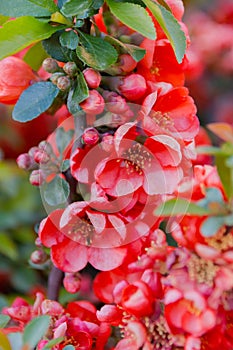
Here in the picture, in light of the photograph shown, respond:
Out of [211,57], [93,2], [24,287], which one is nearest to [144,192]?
[93,2]

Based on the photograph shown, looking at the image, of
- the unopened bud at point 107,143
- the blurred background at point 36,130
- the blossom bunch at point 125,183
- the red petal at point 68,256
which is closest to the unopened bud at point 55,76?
the blossom bunch at point 125,183

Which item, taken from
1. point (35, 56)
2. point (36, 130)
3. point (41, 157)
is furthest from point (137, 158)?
point (36, 130)

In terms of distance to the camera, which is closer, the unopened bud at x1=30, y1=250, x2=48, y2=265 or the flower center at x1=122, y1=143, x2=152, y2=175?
the flower center at x1=122, y1=143, x2=152, y2=175

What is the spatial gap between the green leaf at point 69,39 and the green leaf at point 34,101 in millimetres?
72

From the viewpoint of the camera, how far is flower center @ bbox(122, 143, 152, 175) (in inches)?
33.8

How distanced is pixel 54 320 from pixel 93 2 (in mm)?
411

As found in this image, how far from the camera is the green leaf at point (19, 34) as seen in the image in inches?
32.1

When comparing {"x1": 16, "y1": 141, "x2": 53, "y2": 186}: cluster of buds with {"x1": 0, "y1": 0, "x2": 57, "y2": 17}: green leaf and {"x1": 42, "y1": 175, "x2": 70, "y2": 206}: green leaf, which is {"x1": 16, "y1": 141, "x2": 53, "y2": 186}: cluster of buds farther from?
{"x1": 0, "y1": 0, "x2": 57, "y2": 17}: green leaf

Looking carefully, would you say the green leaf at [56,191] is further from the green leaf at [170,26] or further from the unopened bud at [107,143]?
the green leaf at [170,26]

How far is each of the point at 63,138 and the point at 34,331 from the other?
335 mm

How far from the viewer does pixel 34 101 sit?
2.84 feet

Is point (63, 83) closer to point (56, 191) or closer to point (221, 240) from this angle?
point (56, 191)

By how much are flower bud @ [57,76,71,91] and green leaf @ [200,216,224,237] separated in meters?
0.28

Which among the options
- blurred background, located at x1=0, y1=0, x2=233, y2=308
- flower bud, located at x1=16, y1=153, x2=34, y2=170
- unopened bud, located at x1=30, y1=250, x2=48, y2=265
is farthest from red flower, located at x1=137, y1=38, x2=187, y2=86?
blurred background, located at x1=0, y1=0, x2=233, y2=308
